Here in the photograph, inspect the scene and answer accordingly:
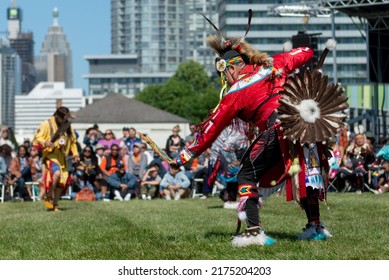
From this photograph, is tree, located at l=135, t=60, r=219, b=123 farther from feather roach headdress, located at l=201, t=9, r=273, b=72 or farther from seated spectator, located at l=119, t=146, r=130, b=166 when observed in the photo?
feather roach headdress, located at l=201, t=9, r=273, b=72

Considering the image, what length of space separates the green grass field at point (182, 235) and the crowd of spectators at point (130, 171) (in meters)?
6.64

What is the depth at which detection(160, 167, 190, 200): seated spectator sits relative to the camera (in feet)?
78.4

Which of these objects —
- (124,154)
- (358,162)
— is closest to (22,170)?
(124,154)

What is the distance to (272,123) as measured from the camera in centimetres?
955

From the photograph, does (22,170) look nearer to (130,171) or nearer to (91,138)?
(91,138)

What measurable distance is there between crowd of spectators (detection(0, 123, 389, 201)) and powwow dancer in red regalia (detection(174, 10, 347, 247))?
13.4m

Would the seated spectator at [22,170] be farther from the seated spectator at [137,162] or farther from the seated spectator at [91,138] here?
the seated spectator at [137,162]

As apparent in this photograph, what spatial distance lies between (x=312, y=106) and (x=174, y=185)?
1458 centimetres

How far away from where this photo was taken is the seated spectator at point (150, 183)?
24375 millimetres

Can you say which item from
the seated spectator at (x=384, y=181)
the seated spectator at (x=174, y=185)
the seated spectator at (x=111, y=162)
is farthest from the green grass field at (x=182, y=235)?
the seated spectator at (x=111, y=162)
